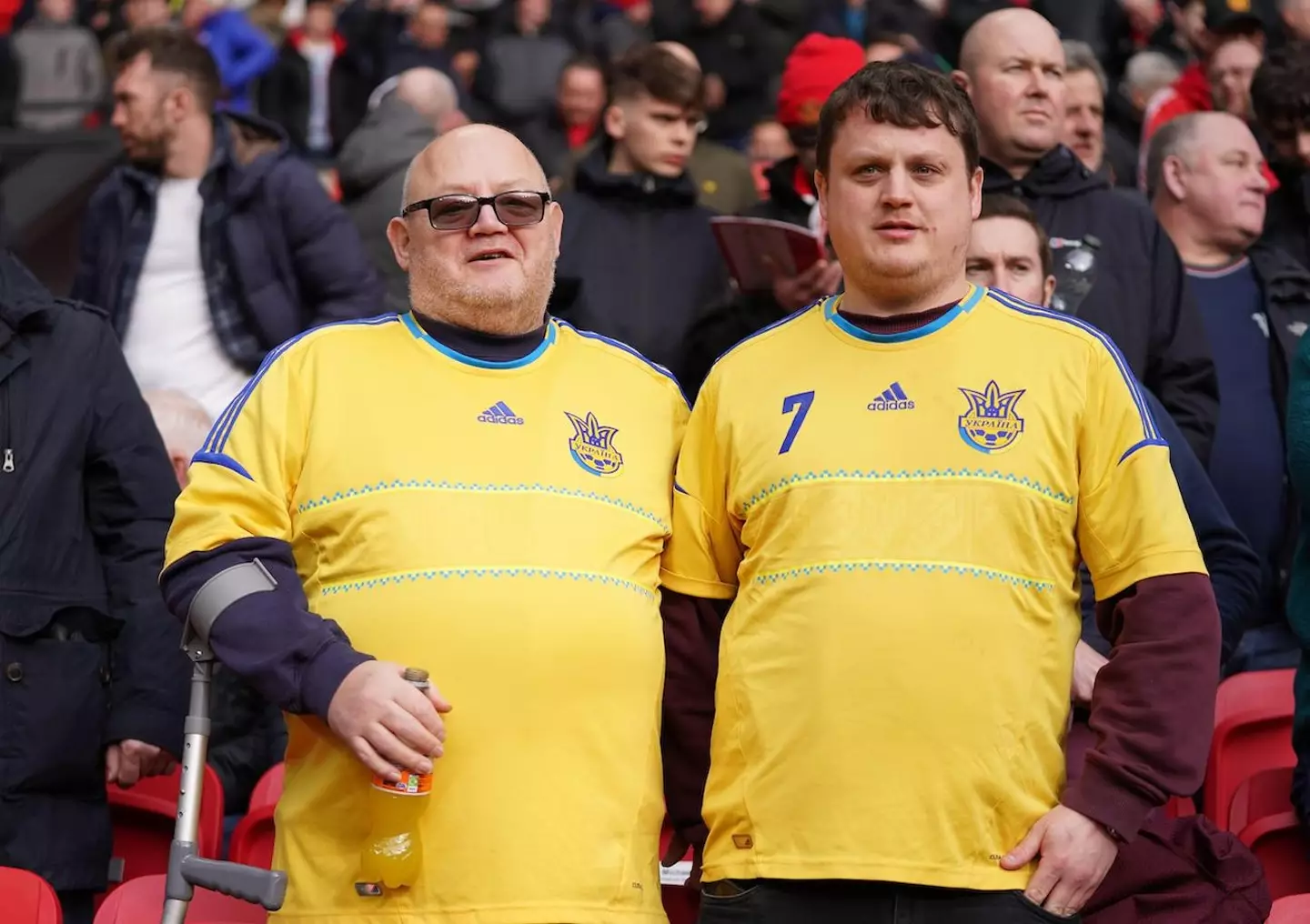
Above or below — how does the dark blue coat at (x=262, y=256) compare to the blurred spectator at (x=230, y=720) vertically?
above

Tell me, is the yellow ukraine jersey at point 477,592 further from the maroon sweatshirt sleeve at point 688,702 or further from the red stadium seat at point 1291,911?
the red stadium seat at point 1291,911

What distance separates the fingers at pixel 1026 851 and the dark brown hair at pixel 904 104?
116 cm

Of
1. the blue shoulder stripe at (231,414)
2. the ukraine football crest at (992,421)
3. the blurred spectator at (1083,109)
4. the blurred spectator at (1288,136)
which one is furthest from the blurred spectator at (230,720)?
the blurred spectator at (1288,136)

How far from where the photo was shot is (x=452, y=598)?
11.3ft

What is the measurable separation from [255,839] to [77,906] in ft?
1.41

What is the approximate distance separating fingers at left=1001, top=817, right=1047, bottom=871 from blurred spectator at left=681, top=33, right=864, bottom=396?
2.32 m

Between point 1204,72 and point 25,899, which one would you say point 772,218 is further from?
point 25,899

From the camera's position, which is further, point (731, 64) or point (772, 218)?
point (731, 64)

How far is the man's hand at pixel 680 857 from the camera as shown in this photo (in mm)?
3566

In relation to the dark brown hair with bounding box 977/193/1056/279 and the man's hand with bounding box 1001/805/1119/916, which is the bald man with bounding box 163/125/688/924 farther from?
the dark brown hair with bounding box 977/193/1056/279

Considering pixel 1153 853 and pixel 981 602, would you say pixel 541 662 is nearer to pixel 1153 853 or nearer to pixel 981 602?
pixel 981 602

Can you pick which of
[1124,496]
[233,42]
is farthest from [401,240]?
[233,42]

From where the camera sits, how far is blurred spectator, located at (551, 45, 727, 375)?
5.93 meters

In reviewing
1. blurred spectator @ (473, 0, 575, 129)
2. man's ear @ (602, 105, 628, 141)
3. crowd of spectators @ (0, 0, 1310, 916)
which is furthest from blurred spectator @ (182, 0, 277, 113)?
man's ear @ (602, 105, 628, 141)
